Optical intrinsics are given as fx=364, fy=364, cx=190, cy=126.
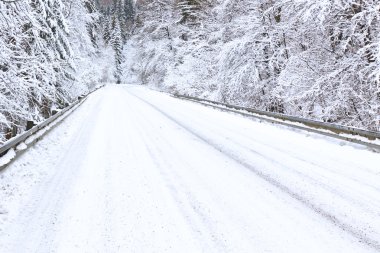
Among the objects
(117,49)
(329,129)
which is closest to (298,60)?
(329,129)

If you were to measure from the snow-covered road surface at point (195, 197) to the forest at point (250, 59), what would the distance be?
2.50 metres

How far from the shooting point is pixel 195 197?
5.63m

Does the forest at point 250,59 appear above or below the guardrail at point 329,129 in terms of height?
above

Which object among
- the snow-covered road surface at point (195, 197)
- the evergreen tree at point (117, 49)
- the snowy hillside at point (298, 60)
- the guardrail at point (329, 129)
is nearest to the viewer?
the snow-covered road surface at point (195, 197)

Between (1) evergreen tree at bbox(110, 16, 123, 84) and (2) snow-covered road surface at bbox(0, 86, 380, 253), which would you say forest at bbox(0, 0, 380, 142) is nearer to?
(2) snow-covered road surface at bbox(0, 86, 380, 253)

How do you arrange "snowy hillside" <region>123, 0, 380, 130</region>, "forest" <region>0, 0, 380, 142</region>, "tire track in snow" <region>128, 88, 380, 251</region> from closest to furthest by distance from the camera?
"tire track in snow" <region>128, 88, 380, 251</region>, "forest" <region>0, 0, 380, 142</region>, "snowy hillside" <region>123, 0, 380, 130</region>

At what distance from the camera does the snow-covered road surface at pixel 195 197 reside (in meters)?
4.29

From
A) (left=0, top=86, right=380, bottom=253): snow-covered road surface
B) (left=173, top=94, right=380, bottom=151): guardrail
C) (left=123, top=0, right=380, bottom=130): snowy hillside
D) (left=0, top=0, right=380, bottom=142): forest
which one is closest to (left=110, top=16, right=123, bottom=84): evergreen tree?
(left=0, top=0, right=380, bottom=142): forest

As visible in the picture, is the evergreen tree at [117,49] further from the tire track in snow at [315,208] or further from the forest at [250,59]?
the tire track in snow at [315,208]

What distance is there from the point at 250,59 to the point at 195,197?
47.7 feet

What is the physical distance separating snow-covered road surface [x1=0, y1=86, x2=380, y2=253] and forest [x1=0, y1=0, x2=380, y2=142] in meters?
2.50

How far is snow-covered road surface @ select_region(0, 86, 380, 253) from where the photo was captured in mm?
4285

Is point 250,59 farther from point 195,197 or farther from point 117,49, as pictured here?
point 117,49

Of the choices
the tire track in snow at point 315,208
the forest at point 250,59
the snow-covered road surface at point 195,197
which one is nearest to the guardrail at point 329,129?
the snow-covered road surface at point 195,197
